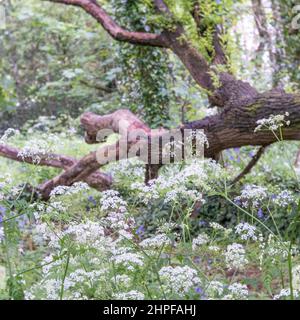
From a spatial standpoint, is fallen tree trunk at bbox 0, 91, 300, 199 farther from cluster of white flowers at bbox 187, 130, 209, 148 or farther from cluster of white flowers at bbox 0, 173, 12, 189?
A: cluster of white flowers at bbox 0, 173, 12, 189

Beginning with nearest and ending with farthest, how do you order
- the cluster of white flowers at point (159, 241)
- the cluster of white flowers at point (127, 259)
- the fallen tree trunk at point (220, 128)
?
the cluster of white flowers at point (127, 259), the cluster of white flowers at point (159, 241), the fallen tree trunk at point (220, 128)

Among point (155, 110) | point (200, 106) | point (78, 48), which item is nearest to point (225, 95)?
point (155, 110)

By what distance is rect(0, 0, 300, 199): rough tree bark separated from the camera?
3902 mm

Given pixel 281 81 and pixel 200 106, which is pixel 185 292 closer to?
pixel 281 81

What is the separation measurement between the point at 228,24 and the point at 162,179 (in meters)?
3.82

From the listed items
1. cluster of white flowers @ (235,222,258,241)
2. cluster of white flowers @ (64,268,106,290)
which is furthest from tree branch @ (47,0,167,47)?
cluster of white flowers @ (64,268,106,290)

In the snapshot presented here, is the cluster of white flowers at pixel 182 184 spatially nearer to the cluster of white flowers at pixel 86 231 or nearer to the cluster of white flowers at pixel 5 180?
the cluster of white flowers at pixel 86 231

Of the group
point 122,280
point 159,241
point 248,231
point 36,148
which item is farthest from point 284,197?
point 36,148

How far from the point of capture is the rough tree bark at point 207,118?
154 inches

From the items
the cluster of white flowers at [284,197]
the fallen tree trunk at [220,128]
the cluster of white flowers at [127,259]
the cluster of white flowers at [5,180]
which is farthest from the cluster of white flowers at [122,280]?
→ the fallen tree trunk at [220,128]

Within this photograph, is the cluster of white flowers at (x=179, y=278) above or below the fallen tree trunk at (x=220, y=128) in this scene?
below

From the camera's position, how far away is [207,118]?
416cm

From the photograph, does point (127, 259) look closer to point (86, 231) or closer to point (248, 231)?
point (86, 231)

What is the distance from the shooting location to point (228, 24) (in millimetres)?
5621
